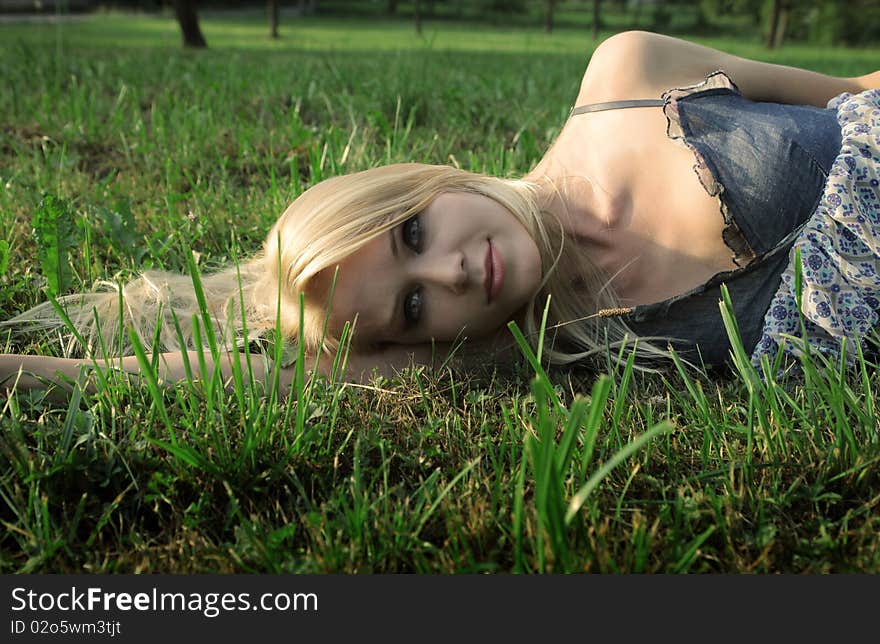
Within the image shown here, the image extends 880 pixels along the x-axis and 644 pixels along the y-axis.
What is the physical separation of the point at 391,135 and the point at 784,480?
2.97 m

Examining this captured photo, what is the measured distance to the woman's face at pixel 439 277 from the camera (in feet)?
A: 6.34

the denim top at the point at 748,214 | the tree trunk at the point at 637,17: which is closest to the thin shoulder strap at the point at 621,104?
the denim top at the point at 748,214

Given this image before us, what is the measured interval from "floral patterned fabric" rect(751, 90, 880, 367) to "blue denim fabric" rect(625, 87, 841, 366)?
0.12 ft

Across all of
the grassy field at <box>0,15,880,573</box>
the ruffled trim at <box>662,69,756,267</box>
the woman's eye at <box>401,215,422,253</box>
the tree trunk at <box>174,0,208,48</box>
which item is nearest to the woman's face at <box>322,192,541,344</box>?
the woman's eye at <box>401,215,422,253</box>

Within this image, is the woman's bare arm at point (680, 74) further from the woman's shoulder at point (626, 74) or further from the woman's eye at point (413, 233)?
the woman's eye at point (413, 233)

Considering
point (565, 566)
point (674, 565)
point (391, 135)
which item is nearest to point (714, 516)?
point (674, 565)

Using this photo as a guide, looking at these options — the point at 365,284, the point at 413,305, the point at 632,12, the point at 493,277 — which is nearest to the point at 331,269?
the point at 365,284

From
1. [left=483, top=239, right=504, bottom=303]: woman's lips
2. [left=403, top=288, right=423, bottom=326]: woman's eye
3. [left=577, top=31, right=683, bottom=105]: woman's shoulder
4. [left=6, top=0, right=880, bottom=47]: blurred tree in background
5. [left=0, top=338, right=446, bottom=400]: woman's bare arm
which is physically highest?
[left=6, top=0, right=880, bottom=47]: blurred tree in background

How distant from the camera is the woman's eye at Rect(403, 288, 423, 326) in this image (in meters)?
1.97

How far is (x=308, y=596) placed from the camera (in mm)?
1126

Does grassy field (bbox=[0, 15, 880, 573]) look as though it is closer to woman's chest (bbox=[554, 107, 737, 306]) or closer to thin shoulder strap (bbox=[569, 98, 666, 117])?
woman's chest (bbox=[554, 107, 737, 306])

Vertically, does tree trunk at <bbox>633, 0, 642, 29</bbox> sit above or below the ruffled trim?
above

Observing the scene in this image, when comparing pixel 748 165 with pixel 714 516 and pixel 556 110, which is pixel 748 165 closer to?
pixel 714 516

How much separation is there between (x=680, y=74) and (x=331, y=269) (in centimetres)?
140
